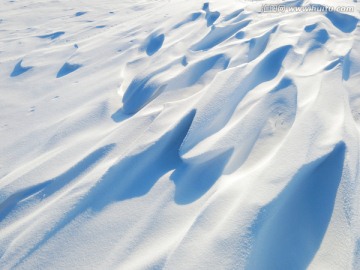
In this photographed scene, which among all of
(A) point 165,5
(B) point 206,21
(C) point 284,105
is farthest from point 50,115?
(A) point 165,5

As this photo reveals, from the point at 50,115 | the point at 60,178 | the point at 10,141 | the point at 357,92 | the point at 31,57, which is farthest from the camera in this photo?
the point at 31,57

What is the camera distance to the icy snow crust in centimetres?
103

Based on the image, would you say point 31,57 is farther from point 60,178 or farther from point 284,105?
point 284,105

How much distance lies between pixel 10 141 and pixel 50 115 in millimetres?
293

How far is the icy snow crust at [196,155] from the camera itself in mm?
1032

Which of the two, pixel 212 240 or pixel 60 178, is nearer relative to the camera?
pixel 212 240

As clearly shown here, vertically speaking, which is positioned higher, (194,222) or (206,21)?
(206,21)

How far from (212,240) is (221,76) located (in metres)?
1.08

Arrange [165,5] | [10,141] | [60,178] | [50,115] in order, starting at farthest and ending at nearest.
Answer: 1. [165,5]
2. [50,115]
3. [10,141]
4. [60,178]

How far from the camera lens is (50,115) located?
6.54ft

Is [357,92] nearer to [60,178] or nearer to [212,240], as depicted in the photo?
[212,240]

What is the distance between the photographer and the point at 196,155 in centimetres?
137

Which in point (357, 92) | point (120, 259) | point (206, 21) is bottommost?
point (120, 259)

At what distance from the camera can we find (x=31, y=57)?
115 inches
